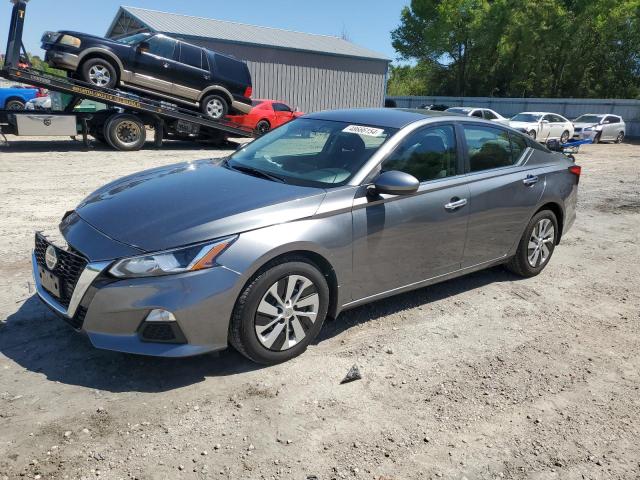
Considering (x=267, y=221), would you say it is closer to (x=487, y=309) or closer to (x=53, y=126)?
(x=487, y=309)

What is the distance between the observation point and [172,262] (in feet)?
10.3

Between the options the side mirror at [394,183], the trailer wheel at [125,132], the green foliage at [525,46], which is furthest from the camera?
the green foliage at [525,46]

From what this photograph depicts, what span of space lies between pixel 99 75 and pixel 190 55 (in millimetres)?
2549

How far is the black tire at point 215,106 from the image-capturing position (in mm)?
15680

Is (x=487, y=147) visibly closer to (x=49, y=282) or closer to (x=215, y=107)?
(x=49, y=282)

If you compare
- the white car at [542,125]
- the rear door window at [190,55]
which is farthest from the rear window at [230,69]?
the white car at [542,125]

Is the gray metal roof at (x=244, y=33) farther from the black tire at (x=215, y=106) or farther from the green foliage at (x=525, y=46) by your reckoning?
the green foliage at (x=525, y=46)

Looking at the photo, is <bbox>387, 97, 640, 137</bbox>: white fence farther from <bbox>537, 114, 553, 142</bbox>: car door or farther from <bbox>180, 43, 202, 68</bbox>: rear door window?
<bbox>180, 43, 202, 68</bbox>: rear door window

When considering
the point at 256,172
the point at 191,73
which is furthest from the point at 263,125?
the point at 256,172

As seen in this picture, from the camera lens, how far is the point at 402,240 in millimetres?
4070

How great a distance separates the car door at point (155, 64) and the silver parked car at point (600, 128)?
61.5 ft

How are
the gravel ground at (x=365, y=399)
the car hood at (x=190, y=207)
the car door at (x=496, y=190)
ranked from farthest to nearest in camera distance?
the car door at (x=496, y=190) → the car hood at (x=190, y=207) → the gravel ground at (x=365, y=399)

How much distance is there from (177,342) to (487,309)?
2.75 m

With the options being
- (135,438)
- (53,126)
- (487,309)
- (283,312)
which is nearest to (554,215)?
(487,309)
